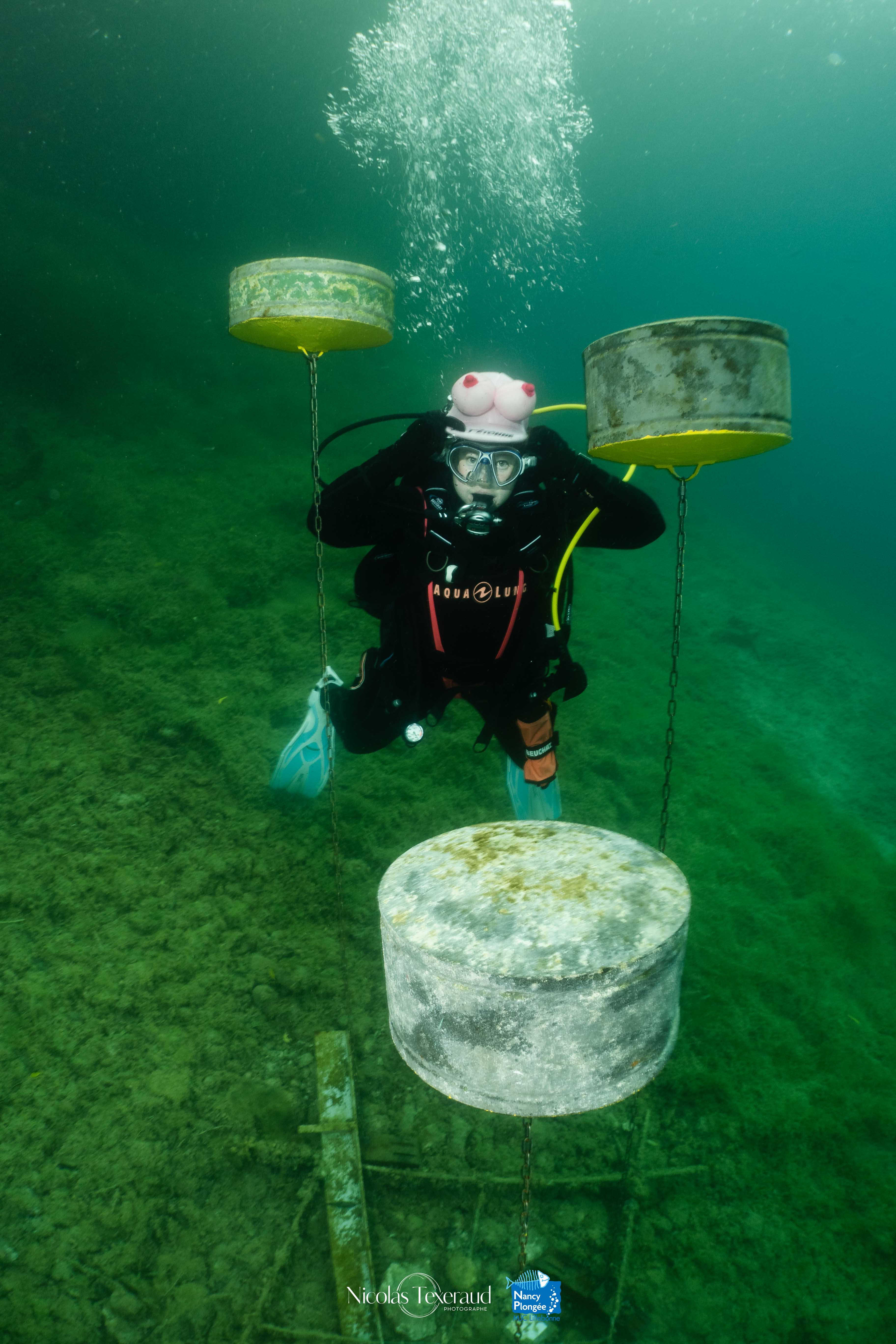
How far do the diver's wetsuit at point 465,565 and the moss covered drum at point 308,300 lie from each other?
436 mm

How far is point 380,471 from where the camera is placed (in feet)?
8.87

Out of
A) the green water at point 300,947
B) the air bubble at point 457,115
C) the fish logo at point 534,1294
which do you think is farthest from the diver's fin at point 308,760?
the air bubble at point 457,115

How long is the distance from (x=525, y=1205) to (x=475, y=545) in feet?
7.24

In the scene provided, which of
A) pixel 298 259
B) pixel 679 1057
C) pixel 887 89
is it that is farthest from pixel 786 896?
pixel 887 89

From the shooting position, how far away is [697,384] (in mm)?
1984

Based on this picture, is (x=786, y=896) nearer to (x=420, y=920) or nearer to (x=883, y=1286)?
(x=883, y=1286)

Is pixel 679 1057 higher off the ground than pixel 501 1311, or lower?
higher

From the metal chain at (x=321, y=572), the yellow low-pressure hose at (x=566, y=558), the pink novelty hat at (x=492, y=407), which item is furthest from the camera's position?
the yellow low-pressure hose at (x=566, y=558)

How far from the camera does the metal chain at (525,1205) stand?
191 cm

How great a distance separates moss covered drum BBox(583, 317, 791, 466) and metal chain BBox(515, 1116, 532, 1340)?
2.01 meters

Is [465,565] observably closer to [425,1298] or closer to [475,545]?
[475,545]

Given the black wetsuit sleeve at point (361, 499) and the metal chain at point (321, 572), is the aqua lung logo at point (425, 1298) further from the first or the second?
the black wetsuit sleeve at point (361, 499)

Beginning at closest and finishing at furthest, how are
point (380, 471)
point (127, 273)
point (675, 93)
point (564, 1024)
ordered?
point (564, 1024)
point (380, 471)
point (127, 273)
point (675, 93)

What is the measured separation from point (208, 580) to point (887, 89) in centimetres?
6554
